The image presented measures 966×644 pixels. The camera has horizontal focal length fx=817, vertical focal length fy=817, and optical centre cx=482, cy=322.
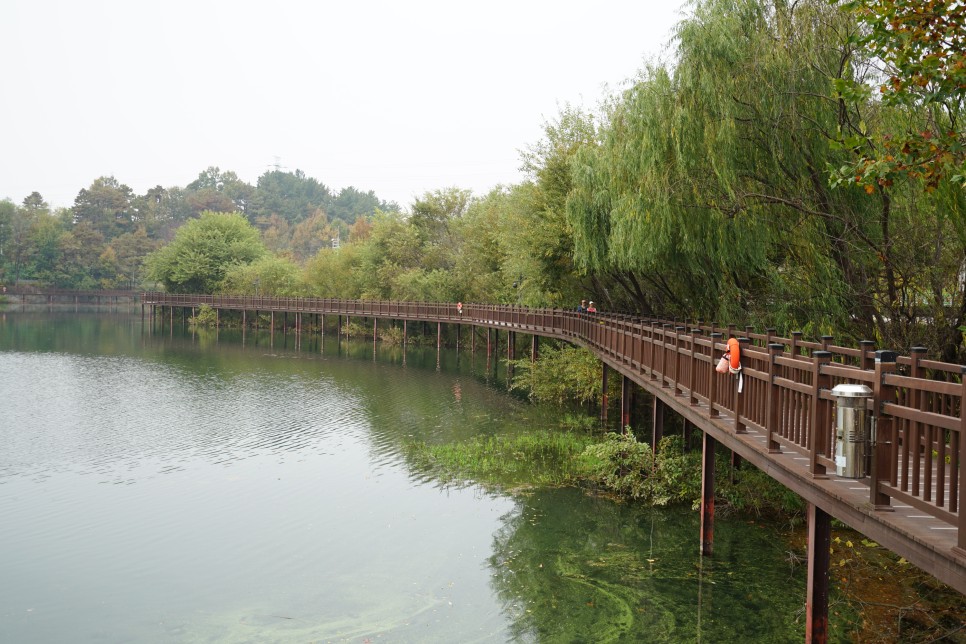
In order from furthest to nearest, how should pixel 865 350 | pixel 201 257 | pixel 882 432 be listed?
pixel 201 257
pixel 865 350
pixel 882 432

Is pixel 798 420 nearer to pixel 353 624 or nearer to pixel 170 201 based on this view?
pixel 353 624

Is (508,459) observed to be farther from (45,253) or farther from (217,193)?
(217,193)

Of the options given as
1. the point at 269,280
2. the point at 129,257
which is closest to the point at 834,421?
the point at 269,280

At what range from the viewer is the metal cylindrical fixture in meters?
6.40

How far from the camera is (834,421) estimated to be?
23.5 feet

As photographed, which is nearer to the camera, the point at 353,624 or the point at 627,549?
the point at 353,624

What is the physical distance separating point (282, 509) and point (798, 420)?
35.9 feet

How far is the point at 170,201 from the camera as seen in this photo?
132 meters

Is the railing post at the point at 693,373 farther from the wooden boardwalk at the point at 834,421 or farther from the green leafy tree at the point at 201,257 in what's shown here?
the green leafy tree at the point at 201,257

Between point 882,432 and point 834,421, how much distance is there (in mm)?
867

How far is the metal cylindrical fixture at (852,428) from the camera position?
6.40 m

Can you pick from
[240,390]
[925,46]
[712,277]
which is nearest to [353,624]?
[925,46]

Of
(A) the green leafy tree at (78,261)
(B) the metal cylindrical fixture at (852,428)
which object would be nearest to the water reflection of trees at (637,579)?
(B) the metal cylindrical fixture at (852,428)

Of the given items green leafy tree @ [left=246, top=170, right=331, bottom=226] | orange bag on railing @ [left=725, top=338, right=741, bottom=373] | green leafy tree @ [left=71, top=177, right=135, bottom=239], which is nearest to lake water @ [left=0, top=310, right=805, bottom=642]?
orange bag on railing @ [left=725, top=338, right=741, bottom=373]
